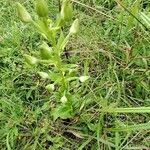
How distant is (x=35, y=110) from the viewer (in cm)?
220

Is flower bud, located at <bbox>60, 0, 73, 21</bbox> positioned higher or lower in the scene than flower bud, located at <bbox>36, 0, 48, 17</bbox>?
lower

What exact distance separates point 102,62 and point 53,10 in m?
0.59

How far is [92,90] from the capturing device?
2.18 metres

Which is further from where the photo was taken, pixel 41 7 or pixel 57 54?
pixel 57 54

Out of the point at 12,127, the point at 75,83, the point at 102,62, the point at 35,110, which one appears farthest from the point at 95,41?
the point at 12,127

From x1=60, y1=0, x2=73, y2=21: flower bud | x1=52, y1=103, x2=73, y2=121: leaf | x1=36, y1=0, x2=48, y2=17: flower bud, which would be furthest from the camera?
x1=52, y1=103, x2=73, y2=121: leaf

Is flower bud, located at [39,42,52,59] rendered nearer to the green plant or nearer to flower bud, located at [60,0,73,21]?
the green plant

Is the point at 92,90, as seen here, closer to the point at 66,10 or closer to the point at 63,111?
the point at 63,111

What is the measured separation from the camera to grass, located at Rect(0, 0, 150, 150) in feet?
6.77

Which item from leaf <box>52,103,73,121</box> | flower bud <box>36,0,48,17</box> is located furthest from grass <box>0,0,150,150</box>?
flower bud <box>36,0,48,17</box>

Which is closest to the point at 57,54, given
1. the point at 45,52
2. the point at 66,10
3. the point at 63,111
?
the point at 45,52

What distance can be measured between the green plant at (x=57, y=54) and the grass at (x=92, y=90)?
98mm

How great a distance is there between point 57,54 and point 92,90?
0.45m

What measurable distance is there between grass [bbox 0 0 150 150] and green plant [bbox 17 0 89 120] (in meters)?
0.10
